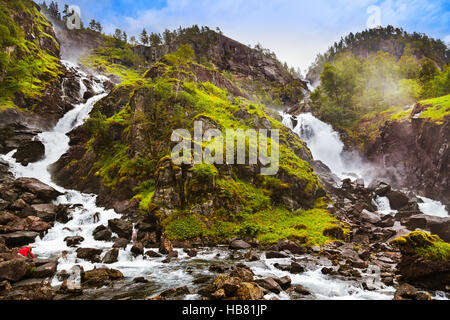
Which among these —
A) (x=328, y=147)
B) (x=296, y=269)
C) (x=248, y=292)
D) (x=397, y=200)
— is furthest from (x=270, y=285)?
(x=328, y=147)

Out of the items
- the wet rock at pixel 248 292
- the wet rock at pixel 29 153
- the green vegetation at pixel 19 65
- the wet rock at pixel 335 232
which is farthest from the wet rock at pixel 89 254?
the green vegetation at pixel 19 65

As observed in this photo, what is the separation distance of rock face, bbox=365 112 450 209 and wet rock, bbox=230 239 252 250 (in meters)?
23.4

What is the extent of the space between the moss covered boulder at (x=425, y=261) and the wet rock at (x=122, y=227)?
16.6 meters

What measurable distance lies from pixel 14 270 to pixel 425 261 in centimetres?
1709

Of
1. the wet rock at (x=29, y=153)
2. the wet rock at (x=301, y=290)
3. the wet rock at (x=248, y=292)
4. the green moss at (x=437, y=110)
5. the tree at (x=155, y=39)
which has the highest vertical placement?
the tree at (x=155, y=39)

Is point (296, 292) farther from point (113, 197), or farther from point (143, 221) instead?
point (113, 197)

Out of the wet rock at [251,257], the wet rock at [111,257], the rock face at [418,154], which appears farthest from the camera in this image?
the rock face at [418,154]

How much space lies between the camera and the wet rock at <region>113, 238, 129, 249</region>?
15145 millimetres

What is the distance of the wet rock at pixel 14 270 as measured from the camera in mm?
9438

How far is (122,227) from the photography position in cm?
1730

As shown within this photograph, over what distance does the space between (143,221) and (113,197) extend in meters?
6.95

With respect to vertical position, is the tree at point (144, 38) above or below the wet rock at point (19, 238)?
Result: above

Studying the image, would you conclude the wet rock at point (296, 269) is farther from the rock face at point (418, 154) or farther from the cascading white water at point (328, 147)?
the cascading white water at point (328, 147)
